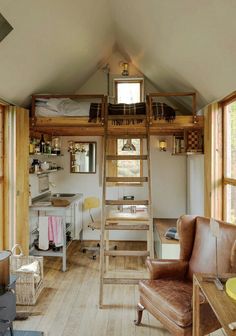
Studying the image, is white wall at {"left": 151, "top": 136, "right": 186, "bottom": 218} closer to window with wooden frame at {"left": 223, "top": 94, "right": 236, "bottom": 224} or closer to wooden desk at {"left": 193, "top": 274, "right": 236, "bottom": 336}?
window with wooden frame at {"left": 223, "top": 94, "right": 236, "bottom": 224}

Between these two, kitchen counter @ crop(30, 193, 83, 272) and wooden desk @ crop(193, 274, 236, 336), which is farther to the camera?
kitchen counter @ crop(30, 193, 83, 272)

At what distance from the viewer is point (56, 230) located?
4316 mm

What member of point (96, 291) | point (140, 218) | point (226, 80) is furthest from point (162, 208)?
point (226, 80)

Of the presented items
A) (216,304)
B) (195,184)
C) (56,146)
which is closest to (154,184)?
(195,184)

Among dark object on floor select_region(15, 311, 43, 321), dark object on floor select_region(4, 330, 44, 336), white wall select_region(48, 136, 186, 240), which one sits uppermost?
white wall select_region(48, 136, 186, 240)

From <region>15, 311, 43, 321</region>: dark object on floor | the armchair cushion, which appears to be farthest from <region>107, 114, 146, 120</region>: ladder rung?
<region>15, 311, 43, 321</region>: dark object on floor

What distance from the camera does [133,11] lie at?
3.10m

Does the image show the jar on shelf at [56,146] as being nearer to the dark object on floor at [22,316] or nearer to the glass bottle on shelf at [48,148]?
the glass bottle on shelf at [48,148]

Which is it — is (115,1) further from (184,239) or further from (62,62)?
(184,239)

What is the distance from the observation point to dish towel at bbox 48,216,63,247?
4305 millimetres

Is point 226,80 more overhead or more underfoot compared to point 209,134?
more overhead

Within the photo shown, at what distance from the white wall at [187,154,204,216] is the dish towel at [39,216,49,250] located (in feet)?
8.01

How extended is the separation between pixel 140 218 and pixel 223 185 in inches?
51.8

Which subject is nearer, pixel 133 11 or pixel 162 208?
pixel 133 11
